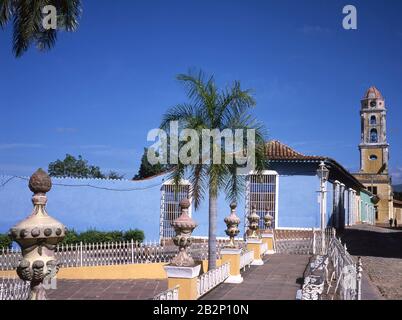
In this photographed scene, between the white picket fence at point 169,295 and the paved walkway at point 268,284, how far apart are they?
4.64ft

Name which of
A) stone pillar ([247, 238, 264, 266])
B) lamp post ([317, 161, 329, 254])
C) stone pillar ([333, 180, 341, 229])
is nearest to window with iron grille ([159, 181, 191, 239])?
stone pillar ([333, 180, 341, 229])

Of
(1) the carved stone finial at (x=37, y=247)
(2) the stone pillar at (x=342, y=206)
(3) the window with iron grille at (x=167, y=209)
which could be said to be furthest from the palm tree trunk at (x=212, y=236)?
(2) the stone pillar at (x=342, y=206)

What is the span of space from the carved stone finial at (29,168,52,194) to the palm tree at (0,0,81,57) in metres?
8.97

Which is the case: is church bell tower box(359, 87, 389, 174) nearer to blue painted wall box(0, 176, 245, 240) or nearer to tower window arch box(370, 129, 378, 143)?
tower window arch box(370, 129, 378, 143)

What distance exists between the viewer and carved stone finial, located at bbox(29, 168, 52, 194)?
368 centimetres

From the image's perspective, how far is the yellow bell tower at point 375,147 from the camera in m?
40.8

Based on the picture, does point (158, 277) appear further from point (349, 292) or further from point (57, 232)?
point (57, 232)

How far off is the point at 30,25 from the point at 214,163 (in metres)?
6.27

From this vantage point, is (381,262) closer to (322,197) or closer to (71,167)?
(322,197)

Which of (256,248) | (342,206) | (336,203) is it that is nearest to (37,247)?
(256,248)

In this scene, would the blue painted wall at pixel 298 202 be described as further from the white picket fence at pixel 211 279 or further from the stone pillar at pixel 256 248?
the white picket fence at pixel 211 279
